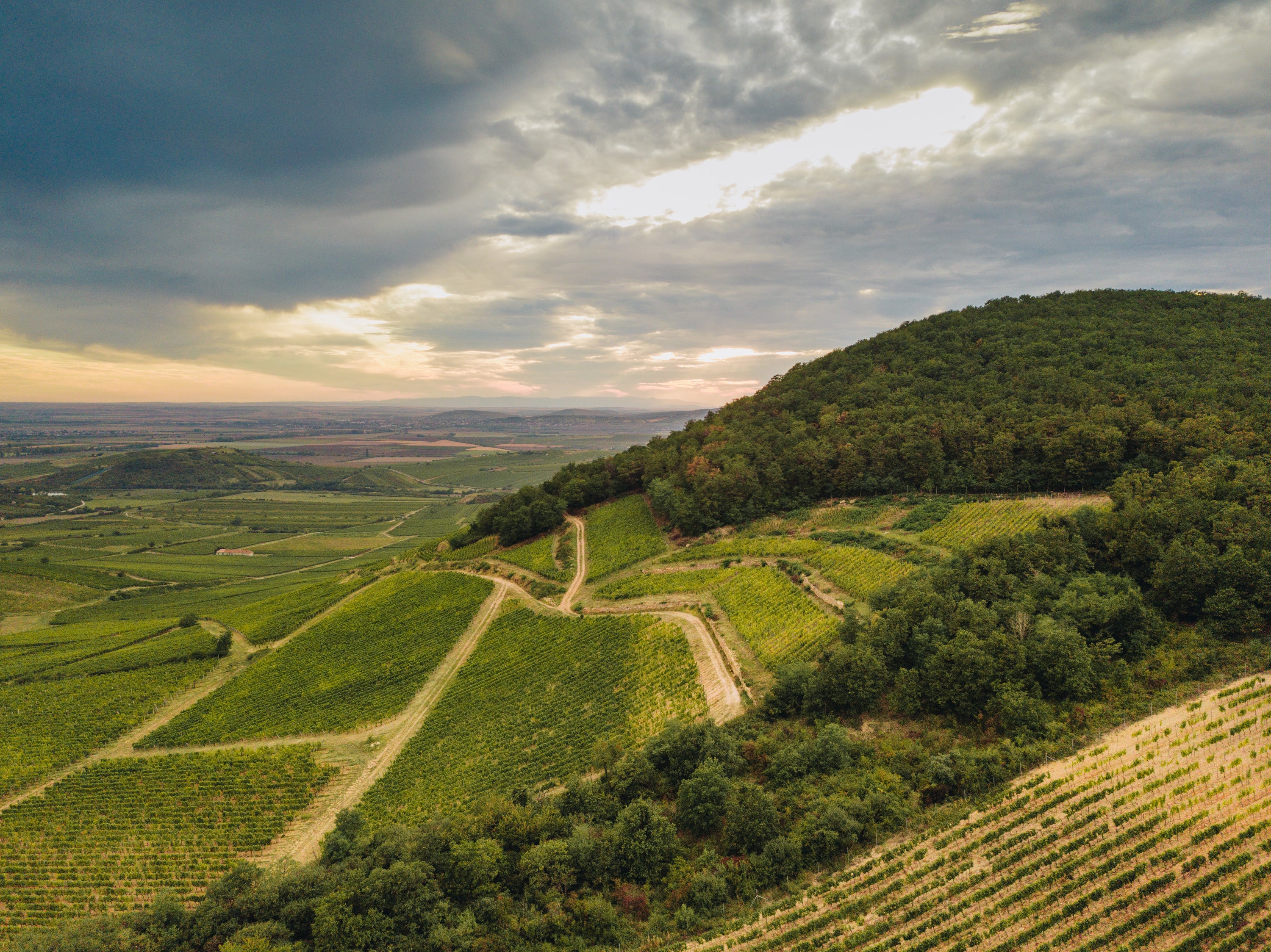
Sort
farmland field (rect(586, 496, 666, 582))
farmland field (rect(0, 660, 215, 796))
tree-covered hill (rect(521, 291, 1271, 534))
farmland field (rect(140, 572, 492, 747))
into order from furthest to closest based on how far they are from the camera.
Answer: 1. farmland field (rect(586, 496, 666, 582))
2. tree-covered hill (rect(521, 291, 1271, 534))
3. farmland field (rect(140, 572, 492, 747))
4. farmland field (rect(0, 660, 215, 796))

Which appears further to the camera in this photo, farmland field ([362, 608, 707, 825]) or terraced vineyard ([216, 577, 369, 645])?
terraced vineyard ([216, 577, 369, 645])

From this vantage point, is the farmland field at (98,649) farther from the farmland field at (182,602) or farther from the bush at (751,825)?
the bush at (751,825)

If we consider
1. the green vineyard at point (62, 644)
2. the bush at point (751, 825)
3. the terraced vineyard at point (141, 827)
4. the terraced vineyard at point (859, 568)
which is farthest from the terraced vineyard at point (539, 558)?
the green vineyard at point (62, 644)

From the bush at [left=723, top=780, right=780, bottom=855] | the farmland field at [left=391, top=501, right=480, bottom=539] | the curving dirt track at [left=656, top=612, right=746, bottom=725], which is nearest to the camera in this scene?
the bush at [left=723, top=780, right=780, bottom=855]

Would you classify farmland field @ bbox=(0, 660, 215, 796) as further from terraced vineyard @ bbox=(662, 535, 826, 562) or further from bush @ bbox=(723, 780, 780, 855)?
bush @ bbox=(723, 780, 780, 855)

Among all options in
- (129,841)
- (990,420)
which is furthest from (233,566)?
(990,420)

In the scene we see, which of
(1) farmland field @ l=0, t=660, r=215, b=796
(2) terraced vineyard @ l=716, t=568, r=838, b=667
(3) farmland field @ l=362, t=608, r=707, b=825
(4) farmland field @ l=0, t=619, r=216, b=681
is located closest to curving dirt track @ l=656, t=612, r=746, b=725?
(3) farmland field @ l=362, t=608, r=707, b=825

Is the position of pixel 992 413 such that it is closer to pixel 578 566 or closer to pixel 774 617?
pixel 774 617
